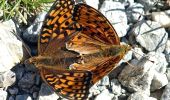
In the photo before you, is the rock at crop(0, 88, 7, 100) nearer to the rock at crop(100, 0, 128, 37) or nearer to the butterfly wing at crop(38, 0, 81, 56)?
the butterfly wing at crop(38, 0, 81, 56)

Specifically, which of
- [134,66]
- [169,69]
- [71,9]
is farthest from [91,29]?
[169,69]

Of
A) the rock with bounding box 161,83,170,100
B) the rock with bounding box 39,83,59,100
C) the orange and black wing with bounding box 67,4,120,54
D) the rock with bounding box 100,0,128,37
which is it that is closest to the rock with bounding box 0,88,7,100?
the rock with bounding box 39,83,59,100

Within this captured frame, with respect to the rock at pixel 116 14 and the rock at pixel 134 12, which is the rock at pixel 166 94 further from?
the rock at pixel 134 12

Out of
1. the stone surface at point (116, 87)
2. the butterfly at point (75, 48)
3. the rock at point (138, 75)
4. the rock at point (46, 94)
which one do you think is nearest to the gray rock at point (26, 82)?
the rock at point (46, 94)

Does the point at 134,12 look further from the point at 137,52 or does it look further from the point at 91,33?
the point at 91,33

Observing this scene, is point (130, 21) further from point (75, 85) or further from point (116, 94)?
point (75, 85)

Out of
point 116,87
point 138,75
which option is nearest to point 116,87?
point 116,87

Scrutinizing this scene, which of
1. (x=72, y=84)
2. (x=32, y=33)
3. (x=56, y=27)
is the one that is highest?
(x=56, y=27)
